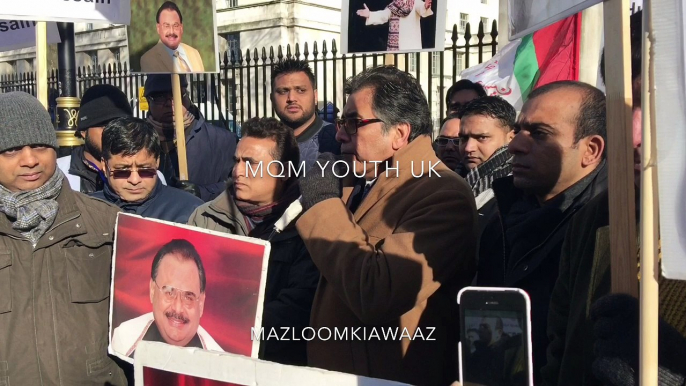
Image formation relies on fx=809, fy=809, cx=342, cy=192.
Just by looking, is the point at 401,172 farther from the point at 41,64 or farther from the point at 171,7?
the point at 41,64

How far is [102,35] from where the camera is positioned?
103ft

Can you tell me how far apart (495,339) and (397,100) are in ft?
5.24

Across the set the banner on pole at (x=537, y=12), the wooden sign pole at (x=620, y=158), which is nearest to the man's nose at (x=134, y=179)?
the banner on pole at (x=537, y=12)

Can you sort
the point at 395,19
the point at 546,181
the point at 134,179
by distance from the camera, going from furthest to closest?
the point at 395,19 < the point at 134,179 < the point at 546,181

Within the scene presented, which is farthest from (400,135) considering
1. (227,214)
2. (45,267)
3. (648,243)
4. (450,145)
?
(450,145)

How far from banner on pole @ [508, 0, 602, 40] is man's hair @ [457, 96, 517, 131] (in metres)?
1.75

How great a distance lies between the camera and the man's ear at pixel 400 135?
3100 mm

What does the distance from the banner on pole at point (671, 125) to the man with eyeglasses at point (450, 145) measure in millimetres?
3452

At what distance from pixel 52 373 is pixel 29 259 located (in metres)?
0.46

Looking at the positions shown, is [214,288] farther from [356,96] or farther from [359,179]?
[356,96]

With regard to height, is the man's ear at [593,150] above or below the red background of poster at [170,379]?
above

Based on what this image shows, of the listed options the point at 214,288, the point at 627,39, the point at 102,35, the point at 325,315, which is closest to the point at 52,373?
the point at 214,288

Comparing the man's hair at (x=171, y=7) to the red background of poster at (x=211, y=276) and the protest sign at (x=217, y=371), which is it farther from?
the protest sign at (x=217, y=371)

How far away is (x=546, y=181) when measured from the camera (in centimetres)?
285
